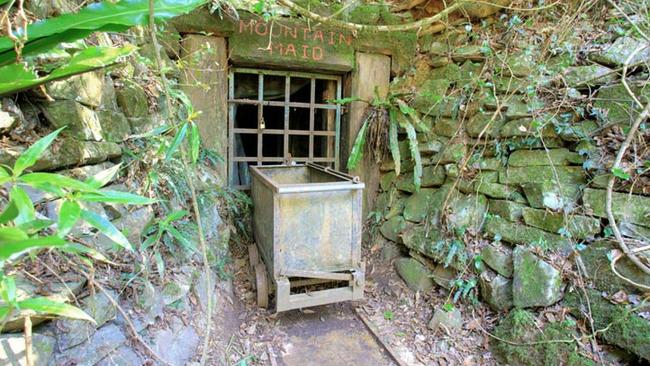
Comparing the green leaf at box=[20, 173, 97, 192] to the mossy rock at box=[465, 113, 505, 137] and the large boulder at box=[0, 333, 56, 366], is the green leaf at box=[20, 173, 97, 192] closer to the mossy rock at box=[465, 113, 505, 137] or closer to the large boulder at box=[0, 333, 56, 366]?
the large boulder at box=[0, 333, 56, 366]

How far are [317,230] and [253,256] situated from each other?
0.87m

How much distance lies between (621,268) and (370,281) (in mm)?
1642

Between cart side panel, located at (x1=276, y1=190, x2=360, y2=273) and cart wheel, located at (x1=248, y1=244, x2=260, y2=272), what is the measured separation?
66cm

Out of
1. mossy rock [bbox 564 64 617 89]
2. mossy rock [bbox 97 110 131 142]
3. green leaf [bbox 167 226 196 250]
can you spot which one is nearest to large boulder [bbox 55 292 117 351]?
green leaf [bbox 167 226 196 250]

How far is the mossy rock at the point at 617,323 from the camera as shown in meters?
1.58

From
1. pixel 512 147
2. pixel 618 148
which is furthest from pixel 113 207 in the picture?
pixel 618 148

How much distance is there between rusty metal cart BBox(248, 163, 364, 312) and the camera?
205 cm

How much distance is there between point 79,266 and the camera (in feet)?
4.09

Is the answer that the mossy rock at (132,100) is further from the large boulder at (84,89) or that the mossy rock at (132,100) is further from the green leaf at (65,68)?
the green leaf at (65,68)

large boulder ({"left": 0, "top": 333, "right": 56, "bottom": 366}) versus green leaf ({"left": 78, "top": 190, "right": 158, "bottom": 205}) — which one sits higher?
green leaf ({"left": 78, "top": 190, "right": 158, "bottom": 205})

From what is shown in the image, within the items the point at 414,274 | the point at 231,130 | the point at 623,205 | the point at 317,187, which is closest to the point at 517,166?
the point at 623,205

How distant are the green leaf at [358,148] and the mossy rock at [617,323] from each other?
75.0 inches

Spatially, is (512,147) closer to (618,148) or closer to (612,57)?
(618,148)

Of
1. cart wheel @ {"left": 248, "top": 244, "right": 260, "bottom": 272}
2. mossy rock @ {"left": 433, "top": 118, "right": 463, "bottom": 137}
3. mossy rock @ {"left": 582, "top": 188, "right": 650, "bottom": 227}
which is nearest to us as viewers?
mossy rock @ {"left": 582, "top": 188, "right": 650, "bottom": 227}
